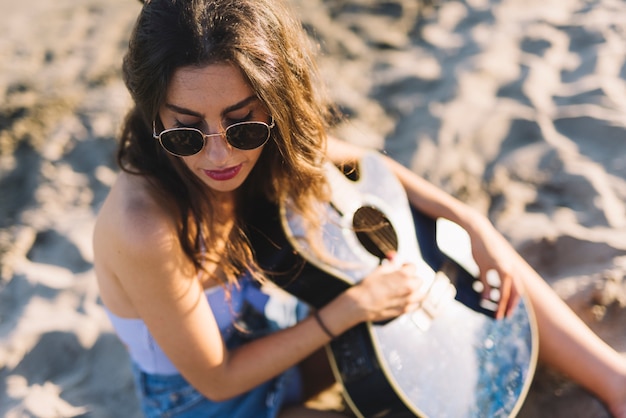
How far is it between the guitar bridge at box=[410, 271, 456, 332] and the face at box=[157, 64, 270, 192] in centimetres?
67

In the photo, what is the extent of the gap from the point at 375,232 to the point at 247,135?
0.59m

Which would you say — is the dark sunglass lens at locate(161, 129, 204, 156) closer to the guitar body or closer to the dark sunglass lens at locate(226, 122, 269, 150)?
the dark sunglass lens at locate(226, 122, 269, 150)

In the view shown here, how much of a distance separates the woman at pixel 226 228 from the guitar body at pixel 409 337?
6cm

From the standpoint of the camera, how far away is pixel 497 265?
1.82 metres

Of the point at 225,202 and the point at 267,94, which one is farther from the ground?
the point at 267,94

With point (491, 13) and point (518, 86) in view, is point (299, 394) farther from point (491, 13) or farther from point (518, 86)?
point (491, 13)

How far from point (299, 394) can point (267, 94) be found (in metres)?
0.99

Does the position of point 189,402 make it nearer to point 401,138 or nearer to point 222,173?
point 222,173

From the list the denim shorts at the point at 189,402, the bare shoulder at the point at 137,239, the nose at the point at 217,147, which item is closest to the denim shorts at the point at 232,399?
the denim shorts at the point at 189,402

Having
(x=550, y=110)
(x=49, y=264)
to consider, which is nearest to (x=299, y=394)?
(x=49, y=264)

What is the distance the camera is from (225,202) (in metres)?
1.72

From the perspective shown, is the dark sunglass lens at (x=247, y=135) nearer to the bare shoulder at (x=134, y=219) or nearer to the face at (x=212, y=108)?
the face at (x=212, y=108)

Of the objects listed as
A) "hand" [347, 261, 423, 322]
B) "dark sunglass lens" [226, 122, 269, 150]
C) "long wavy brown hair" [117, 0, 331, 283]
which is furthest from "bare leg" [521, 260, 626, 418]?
"dark sunglass lens" [226, 122, 269, 150]

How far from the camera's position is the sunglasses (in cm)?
137
